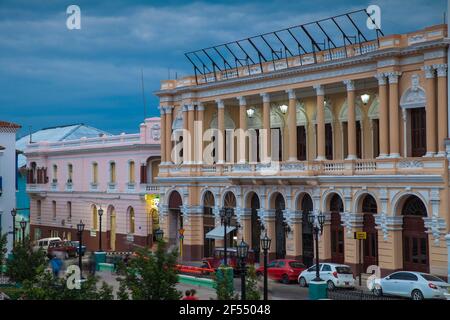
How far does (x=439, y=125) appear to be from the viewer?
3612 cm

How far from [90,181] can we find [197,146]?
15078mm

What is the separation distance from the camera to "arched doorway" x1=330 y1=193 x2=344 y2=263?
41.5m

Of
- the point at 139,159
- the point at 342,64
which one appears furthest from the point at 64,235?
the point at 342,64

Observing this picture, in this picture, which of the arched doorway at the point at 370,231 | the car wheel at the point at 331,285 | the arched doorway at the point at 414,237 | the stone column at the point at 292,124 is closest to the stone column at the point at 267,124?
the stone column at the point at 292,124

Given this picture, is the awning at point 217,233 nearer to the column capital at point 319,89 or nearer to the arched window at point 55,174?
the column capital at point 319,89

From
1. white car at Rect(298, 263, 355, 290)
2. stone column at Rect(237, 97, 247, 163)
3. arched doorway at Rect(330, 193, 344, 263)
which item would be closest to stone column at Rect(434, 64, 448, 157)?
white car at Rect(298, 263, 355, 290)

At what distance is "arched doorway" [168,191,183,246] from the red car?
13.8m

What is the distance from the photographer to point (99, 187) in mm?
62125

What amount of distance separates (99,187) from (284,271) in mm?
26526

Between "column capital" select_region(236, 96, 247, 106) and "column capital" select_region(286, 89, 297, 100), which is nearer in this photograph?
"column capital" select_region(286, 89, 297, 100)

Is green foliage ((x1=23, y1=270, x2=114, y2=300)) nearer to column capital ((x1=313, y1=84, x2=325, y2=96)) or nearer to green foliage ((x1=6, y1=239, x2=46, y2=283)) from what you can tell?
green foliage ((x1=6, y1=239, x2=46, y2=283))

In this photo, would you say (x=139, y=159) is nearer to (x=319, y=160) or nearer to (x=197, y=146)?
(x=197, y=146)

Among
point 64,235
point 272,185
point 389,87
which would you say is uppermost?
point 389,87

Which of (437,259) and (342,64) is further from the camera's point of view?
(342,64)
